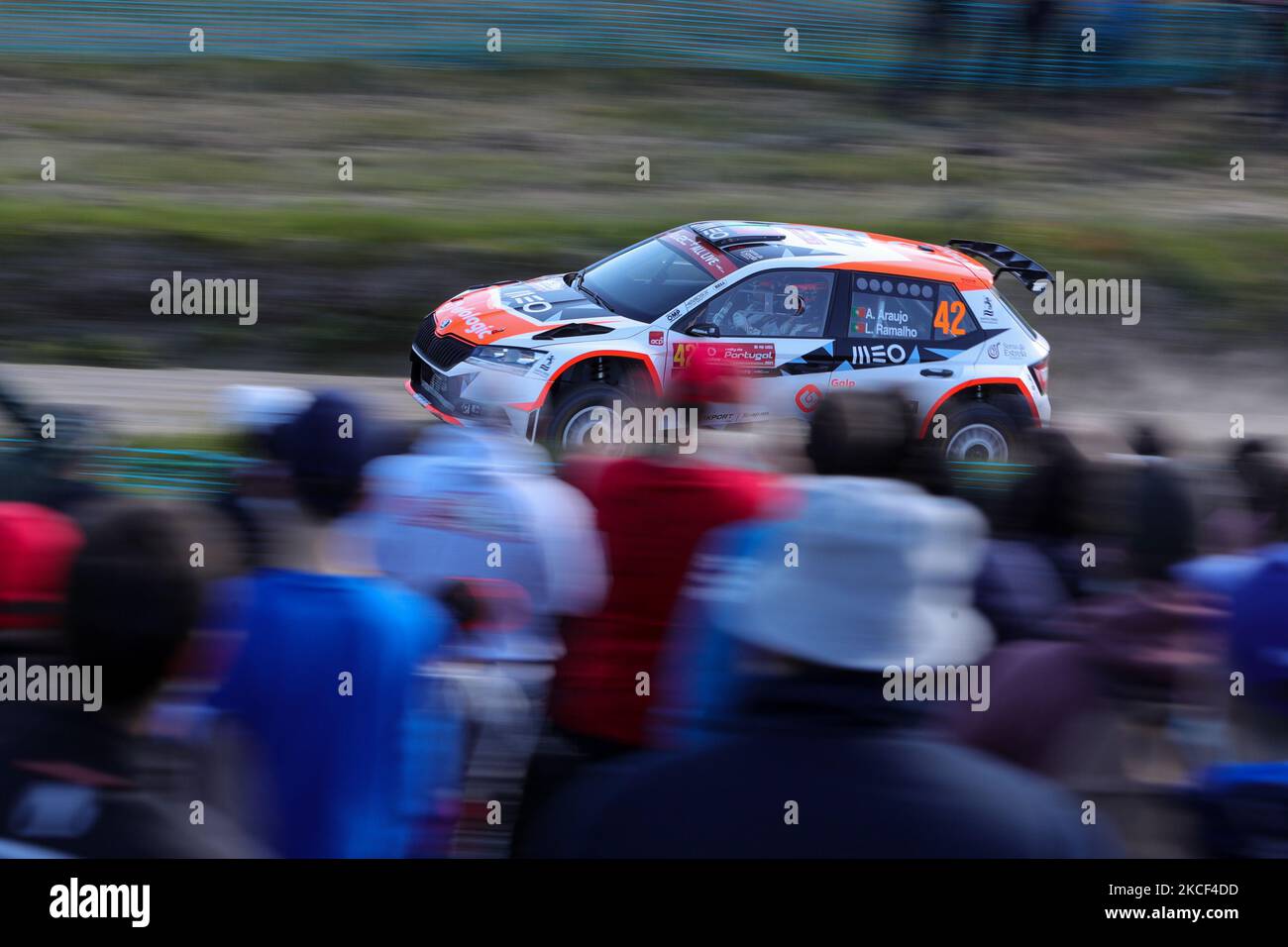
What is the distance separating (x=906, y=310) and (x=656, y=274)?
1.76 meters

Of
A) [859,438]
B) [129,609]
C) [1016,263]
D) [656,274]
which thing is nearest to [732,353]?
[656,274]

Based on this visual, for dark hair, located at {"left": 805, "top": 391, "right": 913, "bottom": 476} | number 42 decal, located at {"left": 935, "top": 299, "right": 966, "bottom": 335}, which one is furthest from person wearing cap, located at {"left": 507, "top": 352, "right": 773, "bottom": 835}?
number 42 decal, located at {"left": 935, "top": 299, "right": 966, "bottom": 335}

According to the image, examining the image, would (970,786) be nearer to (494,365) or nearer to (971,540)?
(971,540)

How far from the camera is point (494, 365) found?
9.31m

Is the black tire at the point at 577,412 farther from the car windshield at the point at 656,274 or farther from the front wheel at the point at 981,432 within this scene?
the front wheel at the point at 981,432

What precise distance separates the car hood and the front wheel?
2.31 m

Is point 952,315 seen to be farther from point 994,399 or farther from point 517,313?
point 517,313

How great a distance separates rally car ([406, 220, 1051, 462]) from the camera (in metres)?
9.34

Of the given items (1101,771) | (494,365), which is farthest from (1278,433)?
(1101,771)

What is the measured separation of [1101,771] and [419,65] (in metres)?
18.5

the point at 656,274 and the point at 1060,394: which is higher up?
the point at 656,274

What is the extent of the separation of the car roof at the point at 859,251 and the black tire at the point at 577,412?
139 centimetres

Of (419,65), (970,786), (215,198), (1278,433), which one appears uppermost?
(419,65)

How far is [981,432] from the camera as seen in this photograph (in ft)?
32.4
